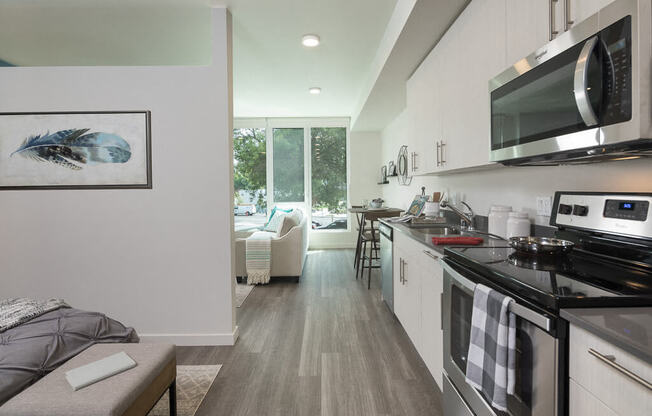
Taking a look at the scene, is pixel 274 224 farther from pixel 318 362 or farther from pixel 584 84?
pixel 584 84

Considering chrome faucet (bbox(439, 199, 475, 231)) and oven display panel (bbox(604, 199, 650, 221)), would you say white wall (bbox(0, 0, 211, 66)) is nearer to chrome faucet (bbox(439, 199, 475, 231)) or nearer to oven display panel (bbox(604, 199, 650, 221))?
chrome faucet (bbox(439, 199, 475, 231))

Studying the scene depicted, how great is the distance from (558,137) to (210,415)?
6.88 feet

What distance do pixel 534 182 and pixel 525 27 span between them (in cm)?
81

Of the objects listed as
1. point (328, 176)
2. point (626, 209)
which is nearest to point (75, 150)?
point (626, 209)

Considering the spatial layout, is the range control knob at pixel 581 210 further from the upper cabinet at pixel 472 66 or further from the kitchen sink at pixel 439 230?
the kitchen sink at pixel 439 230

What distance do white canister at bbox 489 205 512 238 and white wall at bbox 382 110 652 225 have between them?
0.35 feet

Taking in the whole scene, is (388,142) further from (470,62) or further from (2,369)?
(2,369)

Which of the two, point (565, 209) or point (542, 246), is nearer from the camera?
point (542, 246)

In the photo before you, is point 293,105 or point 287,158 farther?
point 287,158

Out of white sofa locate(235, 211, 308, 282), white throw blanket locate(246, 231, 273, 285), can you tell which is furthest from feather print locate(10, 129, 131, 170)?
white sofa locate(235, 211, 308, 282)

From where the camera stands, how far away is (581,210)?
1.45m

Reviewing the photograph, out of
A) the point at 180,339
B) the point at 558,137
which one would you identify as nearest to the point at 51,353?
the point at 180,339

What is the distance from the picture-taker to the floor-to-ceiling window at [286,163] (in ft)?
23.3

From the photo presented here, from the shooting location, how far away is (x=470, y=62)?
207 centimetres
